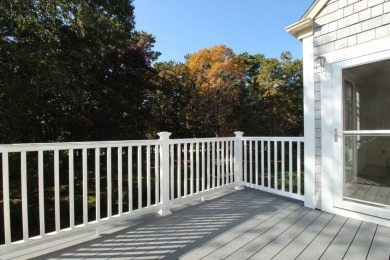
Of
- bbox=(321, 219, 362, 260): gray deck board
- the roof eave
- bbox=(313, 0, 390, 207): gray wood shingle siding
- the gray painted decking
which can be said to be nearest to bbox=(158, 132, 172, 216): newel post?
the gray painted decking

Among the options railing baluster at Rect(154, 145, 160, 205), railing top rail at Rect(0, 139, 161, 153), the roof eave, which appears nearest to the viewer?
railing top rail at Rect(0, 139, 161, 153)

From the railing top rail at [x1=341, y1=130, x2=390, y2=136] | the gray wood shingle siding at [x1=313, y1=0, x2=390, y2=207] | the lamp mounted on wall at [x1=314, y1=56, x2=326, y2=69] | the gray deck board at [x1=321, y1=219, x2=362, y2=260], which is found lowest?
the gray deck board at [x1=321, y1=219, x2=362, y2=260]

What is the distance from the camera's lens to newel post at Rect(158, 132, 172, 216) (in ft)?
10.3

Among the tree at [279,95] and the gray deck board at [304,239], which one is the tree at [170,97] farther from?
the gray deck board at [304,239]

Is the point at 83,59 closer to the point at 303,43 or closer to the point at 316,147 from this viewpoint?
the point at 303,43

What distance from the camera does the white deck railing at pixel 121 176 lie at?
2.08 metres

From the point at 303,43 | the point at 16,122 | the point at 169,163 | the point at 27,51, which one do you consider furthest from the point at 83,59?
the point at 303,43

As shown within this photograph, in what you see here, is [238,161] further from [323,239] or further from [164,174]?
[323,239]

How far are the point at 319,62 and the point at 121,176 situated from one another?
8.79 ft

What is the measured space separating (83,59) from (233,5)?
22.2ft

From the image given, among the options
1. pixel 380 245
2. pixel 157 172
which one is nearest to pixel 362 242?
pixel 380 245

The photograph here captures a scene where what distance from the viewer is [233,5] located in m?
10.5

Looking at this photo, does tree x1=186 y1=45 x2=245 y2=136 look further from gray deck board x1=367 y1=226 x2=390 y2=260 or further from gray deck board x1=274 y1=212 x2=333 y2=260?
gray deck board x1=367 y1=226 x2=390 y2=260

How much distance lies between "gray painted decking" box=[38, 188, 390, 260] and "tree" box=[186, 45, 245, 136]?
8.15 metres
